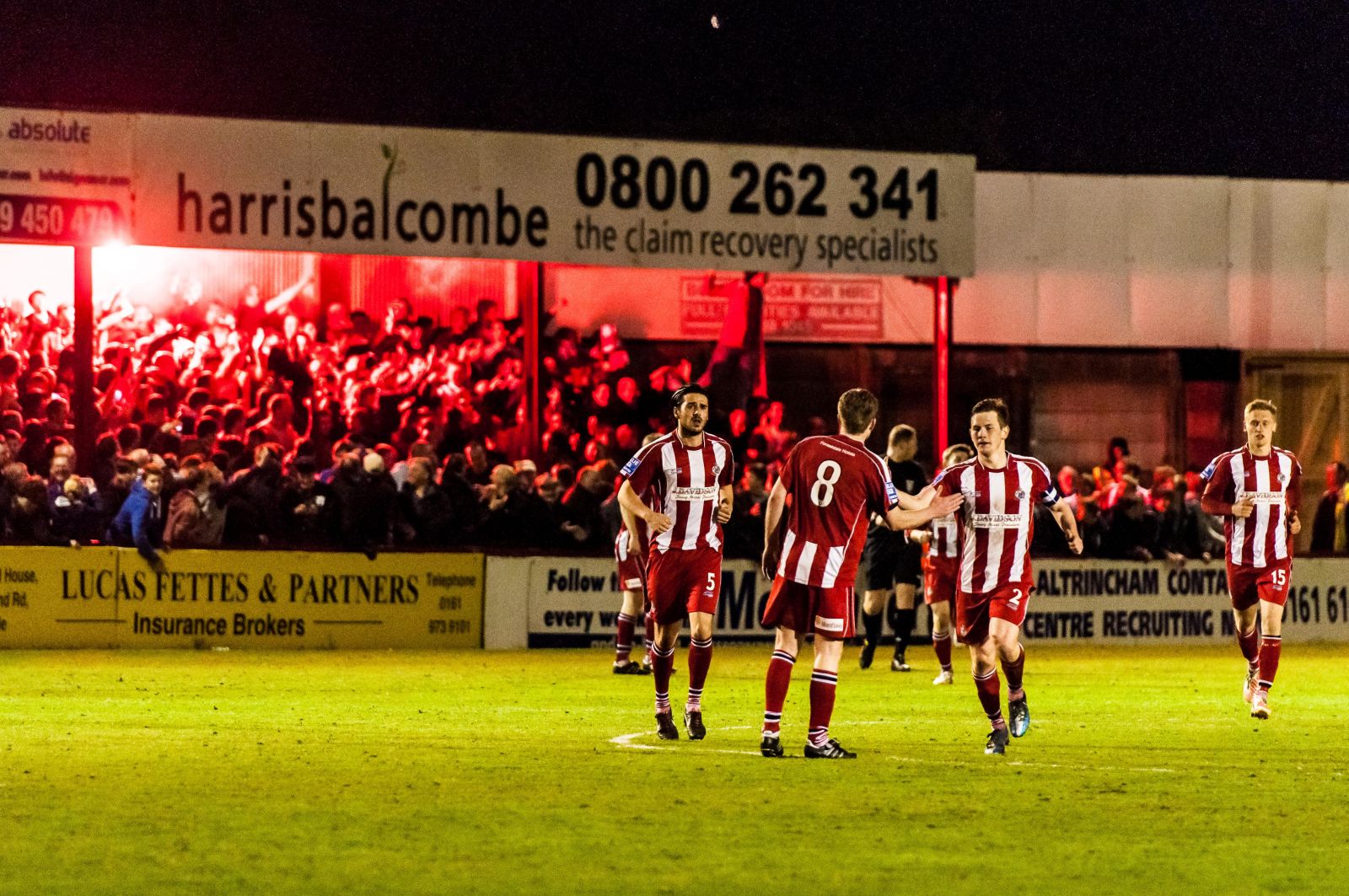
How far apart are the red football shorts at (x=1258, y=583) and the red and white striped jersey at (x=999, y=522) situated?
363 cm

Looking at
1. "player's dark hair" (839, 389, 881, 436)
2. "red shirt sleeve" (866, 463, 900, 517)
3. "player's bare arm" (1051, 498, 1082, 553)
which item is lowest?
"player's bare arm" (1051, 498, 1082, 553)

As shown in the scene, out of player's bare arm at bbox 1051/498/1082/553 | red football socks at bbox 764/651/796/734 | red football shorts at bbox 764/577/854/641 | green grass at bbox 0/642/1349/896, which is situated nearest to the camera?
green grass at bbox 0/642/1349/896

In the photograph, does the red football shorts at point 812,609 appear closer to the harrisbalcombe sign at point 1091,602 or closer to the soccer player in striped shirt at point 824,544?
the soccer player in striped shirt at point 824,544

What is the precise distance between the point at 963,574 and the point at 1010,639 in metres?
0.51

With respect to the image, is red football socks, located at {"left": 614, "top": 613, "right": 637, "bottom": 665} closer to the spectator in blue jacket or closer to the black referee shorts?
the black referee shorts

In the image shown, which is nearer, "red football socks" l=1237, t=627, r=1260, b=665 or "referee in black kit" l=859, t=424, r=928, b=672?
"red football socks" l=1237, t=627, r=1260, b=665

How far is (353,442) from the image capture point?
24.6 m

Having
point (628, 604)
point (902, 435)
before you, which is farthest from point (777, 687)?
point (628, 604)

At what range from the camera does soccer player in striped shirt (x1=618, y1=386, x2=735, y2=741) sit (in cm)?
1377

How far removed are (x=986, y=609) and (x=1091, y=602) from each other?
13.3 meters

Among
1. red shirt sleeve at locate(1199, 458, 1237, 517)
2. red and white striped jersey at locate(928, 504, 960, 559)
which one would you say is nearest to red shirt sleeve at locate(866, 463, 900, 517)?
red shirt sleeve at locate(1199, 458, 1237, 517)

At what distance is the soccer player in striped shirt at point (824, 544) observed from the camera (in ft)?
41.2

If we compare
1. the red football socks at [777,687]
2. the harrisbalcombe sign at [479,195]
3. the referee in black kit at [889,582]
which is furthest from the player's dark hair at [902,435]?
the harrisbalcombe sign at [479,195]

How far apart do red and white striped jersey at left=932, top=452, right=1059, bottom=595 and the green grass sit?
1059mm
